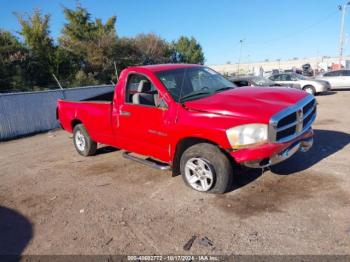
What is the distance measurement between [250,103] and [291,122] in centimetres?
61

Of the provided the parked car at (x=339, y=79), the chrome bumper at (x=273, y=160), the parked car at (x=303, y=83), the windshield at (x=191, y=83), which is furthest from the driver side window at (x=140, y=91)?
the parked car at (x=339, y=79)

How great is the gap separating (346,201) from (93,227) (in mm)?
3277

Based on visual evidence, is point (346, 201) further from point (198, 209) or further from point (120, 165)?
point (120, 165)

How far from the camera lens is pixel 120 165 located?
613 cm

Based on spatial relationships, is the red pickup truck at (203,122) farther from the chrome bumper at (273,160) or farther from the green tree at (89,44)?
the green tree at (89,44)

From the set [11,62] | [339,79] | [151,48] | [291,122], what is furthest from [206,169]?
[151,48]

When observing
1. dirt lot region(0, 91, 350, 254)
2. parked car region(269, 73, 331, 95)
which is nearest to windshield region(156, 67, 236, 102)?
dirt lot region(0, 91, 350, 254)

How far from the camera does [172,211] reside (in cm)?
397

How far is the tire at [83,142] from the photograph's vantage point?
22.1 feet

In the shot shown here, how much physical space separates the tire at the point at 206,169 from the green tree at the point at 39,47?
1762 centimetres

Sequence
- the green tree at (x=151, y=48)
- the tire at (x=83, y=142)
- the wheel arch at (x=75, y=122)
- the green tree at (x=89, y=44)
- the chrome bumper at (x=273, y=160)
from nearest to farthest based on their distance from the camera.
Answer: the chrome bumper at (x=273, y=160) → the tire at (x=83, y=142) → the wheel arch at (x=75, y=122) → the green tree at (x=89, y=44) → the green tree at (x=151, y=48)

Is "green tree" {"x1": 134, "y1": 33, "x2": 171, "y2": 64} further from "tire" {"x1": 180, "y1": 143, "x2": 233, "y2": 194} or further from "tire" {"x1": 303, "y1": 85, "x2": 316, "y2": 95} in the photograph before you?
"tire" {"x1": 180, "y1": 143, "x2": 233, "y2": 194}

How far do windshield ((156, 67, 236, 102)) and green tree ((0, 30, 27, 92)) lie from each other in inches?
565

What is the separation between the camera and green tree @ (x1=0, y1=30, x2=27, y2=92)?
16469 millimetres
